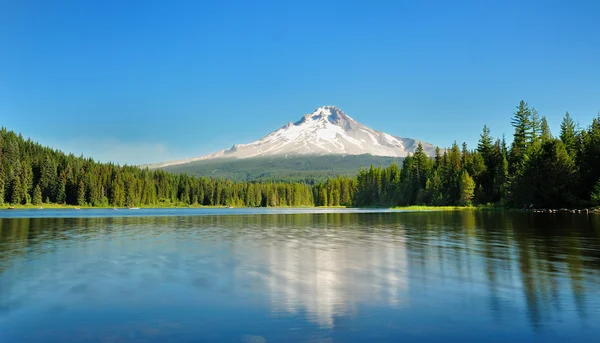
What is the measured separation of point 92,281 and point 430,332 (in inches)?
560

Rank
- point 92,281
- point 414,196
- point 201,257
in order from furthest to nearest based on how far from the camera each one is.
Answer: point 414,196, point 201,257, point 92,281

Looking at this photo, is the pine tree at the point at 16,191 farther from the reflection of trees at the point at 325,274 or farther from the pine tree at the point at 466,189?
the reflection of trees at the point at 325,274

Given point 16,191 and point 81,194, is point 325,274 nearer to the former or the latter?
point 16,191

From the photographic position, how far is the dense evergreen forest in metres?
95.9

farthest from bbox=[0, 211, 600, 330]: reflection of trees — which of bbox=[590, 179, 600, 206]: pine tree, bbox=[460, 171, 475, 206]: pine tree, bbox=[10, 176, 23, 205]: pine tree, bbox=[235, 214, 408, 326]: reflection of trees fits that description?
bbox=[10, 176, 23, 205]: pine tree

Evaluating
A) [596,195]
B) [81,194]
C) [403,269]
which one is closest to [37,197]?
[81,194]

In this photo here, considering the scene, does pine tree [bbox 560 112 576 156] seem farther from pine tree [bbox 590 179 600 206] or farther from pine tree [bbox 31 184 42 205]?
pine tree [bbox 31 184 42 205]

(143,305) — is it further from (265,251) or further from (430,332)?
(265,251)

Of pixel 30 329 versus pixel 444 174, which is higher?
pixel 444 174

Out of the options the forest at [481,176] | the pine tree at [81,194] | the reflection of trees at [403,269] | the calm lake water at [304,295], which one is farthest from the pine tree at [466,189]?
the pine tree at [81,194]

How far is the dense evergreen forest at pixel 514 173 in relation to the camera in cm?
9594

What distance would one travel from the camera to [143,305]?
1484 cm

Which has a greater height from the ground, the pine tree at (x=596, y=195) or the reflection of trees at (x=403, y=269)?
the pine tree at (x=596, y=195)

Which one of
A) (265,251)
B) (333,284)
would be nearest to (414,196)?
(265,251)
